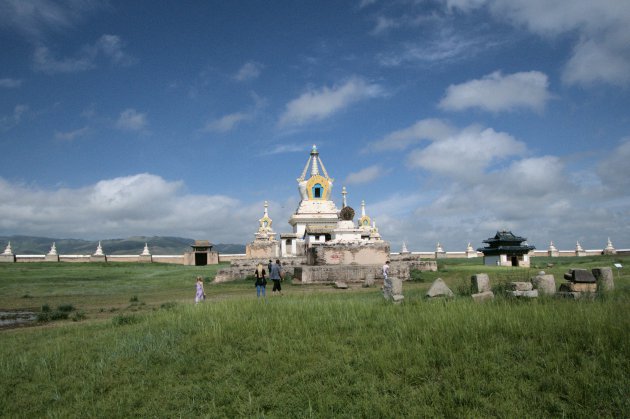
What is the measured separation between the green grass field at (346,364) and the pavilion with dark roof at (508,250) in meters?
25.4

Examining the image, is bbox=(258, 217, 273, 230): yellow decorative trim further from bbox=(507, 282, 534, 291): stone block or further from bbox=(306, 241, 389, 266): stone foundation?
bbox=(507, 282, 534, 291): stone block

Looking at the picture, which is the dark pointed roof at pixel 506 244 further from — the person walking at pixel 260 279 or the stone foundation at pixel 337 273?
the person walking at pixel 260 279

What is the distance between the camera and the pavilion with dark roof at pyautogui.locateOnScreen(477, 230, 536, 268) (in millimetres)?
34156

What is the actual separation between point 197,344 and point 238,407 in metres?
2.41

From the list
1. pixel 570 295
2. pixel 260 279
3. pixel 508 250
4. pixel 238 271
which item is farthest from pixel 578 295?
pixel 508 250

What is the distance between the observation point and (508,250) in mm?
34031

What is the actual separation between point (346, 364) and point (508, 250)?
100 ft

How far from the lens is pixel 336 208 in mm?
45406

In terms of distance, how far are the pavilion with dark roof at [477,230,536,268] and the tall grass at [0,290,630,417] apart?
86.4ft

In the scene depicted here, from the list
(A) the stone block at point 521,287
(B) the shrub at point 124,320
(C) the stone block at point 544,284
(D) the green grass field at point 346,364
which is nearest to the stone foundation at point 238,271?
(B) the shrub at point 124,320

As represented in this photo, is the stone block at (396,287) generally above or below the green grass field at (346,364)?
above

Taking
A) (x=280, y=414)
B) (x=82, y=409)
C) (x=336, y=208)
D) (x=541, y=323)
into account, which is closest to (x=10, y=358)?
(x=82, y=409)

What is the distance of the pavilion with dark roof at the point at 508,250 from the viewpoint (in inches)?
1345

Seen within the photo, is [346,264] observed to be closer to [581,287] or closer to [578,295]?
[581,287]
